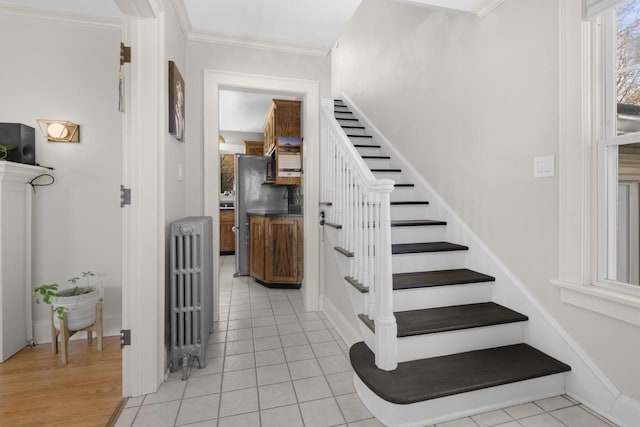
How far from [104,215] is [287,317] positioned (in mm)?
1792

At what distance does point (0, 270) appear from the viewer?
2131 millimetres

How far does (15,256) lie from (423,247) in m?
2.98

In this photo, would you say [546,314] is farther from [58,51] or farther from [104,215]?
[58,51]

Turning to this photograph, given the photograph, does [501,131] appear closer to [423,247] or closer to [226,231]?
[423,247]

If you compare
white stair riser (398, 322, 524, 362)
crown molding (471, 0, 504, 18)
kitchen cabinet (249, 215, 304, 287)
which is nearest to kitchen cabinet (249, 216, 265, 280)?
kitchen cabinet (249, 215, 304, 287)

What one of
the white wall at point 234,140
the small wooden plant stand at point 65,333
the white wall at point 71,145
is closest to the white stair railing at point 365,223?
the white wall at point 71,145

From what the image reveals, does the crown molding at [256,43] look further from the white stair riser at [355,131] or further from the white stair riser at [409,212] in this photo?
the white stair riser at [409,212]

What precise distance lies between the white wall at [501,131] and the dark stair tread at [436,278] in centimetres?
23

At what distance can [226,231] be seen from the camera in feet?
21.6

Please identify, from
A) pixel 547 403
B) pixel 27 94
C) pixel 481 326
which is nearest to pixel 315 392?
pixel 481 326

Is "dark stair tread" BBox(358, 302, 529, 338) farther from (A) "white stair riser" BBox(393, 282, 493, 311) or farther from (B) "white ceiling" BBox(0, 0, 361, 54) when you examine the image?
(B) "white ceiling" BBox(0, 0, 361, 54)

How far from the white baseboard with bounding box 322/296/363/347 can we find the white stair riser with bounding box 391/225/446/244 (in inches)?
30.1

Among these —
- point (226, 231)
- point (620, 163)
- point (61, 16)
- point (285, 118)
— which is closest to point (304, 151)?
point (285, 118)

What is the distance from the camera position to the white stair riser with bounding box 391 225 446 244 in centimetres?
265
